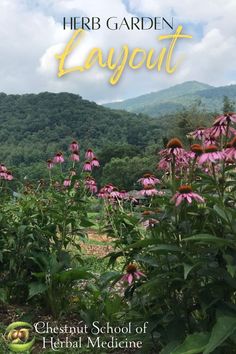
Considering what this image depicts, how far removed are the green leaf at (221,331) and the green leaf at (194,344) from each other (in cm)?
9

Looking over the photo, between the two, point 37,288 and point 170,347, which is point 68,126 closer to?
point 37,288

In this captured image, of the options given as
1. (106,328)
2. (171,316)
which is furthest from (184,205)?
(106,328)

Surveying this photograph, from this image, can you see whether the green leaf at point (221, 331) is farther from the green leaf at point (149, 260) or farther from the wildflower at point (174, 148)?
the wildflower at point (174, 148)

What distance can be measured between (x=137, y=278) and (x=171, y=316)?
0.34m

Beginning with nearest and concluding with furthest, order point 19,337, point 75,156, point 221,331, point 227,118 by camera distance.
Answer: point 221,331, point 227,118, point 19,337, point 75,156

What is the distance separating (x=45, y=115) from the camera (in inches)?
2660

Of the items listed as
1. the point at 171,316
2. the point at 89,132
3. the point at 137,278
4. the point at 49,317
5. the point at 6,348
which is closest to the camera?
the point at 171,316

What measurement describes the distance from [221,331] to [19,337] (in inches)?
74.7

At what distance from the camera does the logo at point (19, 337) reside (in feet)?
10.7

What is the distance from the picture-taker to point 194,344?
2.08m

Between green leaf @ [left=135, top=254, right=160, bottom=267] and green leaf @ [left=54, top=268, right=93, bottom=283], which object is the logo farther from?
green leaf @ [left=135, top=254, right=160, bottom=267]

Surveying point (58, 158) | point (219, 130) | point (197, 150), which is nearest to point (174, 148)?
point (197, 150)

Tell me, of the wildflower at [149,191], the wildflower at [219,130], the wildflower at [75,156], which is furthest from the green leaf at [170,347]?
the wildflower at [75,156]

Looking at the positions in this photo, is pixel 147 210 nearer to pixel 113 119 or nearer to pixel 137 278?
pixel 137 278
